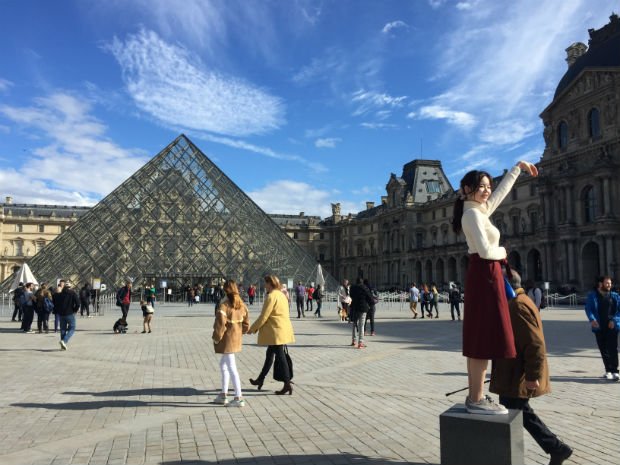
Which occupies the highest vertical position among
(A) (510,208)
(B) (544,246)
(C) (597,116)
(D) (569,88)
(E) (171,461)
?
(D) (569,88)

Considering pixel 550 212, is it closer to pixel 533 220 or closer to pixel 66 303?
pixel 533 220

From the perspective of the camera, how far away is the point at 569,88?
38.9 m

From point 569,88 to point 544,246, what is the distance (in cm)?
1193

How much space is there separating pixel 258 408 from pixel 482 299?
324 centimetres

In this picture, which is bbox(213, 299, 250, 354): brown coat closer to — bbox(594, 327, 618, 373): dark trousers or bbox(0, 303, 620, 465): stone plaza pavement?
bbox(0, 303, 620, 465): stone plaza pavement

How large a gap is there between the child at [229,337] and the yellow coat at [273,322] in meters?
0.29

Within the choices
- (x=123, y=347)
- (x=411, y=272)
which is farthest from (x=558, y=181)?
(x=123, y=347)

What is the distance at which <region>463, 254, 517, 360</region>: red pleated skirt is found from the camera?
3199 mm

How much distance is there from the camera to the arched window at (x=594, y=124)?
121 ft

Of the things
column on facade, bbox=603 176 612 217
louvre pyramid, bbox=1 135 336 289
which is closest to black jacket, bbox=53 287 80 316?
louvre pyramid, bbox=1 135 336 289

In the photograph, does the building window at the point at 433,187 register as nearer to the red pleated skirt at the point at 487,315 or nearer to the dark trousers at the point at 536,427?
the dark trousers at the point at 536,427

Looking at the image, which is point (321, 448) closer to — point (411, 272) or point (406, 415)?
point (406, 415)

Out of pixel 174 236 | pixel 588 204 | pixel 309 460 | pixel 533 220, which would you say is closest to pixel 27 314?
pixel 309 460

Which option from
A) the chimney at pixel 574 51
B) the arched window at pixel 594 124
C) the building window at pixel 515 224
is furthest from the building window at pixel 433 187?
the arched window at pixel 594 124
